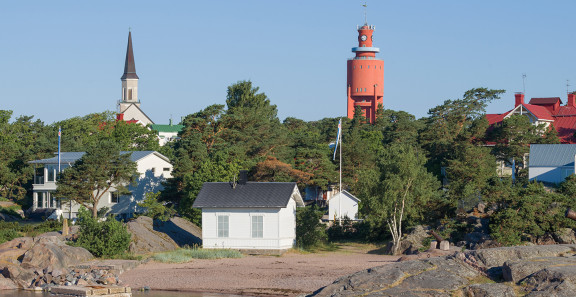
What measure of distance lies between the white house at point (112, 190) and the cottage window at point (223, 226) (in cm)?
2238

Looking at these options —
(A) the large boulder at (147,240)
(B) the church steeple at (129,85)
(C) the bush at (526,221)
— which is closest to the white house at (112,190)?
(A) the large boulder at (147,240)

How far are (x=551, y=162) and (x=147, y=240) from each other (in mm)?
28364

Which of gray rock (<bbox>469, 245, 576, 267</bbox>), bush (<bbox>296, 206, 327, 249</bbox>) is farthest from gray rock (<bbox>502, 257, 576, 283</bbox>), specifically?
bush (<bbox>296, 206, 327, 249</bbox>)

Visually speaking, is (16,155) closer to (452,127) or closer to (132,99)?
(452,127)

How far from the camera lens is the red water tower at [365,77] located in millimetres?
115375

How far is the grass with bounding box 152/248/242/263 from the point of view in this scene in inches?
1436

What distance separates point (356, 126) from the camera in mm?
97500

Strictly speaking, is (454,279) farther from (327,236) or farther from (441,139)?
(441,139)

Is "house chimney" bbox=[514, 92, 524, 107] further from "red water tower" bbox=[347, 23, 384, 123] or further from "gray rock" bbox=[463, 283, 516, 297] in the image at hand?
"gray rock" bbox=[463, 283, 516, 297]

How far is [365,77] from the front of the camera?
11531 centimetres

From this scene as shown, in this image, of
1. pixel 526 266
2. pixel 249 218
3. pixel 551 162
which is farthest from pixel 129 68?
pixel 526 266

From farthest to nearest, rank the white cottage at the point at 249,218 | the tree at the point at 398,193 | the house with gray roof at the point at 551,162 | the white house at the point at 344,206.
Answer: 1. the white house at the point at 344,206
2. the house with gray roof at the point at 551,162
3. the tree at the point at 398,193
4. the white cottage at the point at 249,218

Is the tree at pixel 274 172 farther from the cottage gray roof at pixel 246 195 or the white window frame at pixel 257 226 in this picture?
the white window frame at pixel 257 226

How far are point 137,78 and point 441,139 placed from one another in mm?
106545
